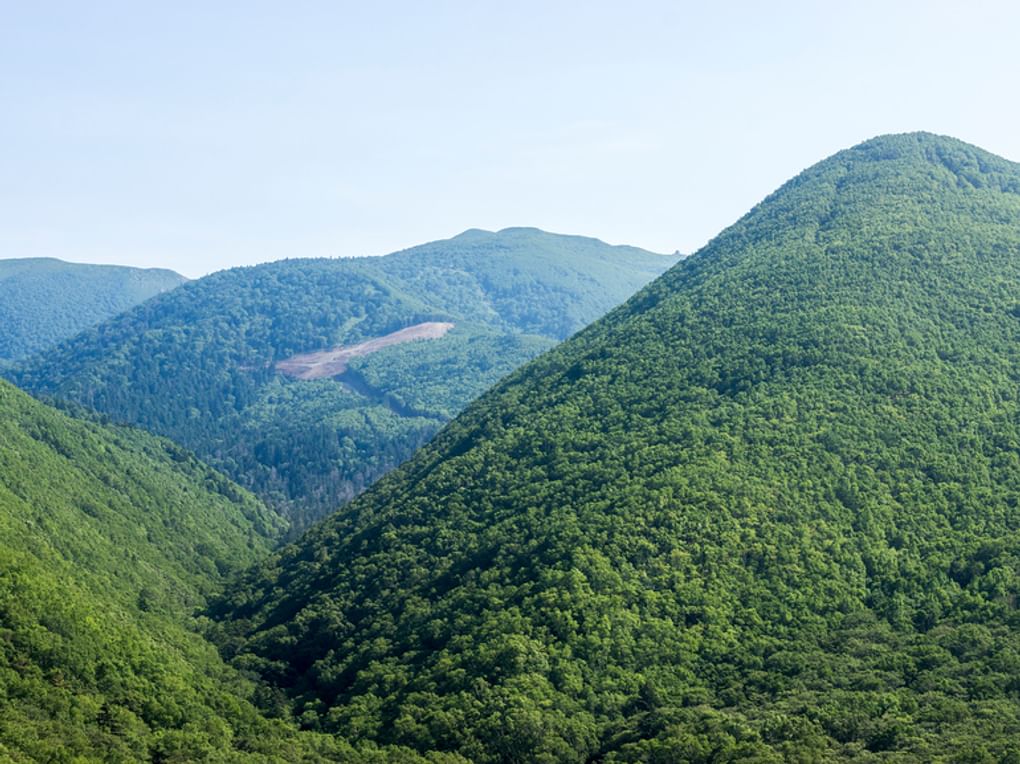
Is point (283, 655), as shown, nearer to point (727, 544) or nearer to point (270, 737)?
point (270, 737)

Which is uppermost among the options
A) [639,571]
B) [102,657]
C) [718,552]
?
[718,552]

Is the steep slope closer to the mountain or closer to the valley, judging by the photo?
the valley

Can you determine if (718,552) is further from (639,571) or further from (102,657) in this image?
(102,657)

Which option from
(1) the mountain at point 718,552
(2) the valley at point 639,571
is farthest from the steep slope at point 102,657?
(1) the mountain at point 718,552

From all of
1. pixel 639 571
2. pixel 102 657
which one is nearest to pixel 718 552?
pixel 639 571

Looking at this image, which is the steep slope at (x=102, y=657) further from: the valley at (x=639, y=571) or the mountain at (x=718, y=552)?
the mountain at (x=718, y=552)

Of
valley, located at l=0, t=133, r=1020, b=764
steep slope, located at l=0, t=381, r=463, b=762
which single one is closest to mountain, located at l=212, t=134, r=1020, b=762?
valley, located at l=0, t=133, r=1020, b=764

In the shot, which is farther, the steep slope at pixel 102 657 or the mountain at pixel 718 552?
Answer: the mountain at pixel 718 552

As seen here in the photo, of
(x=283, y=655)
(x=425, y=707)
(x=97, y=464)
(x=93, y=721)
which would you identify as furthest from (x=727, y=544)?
(x=97, y=464)
